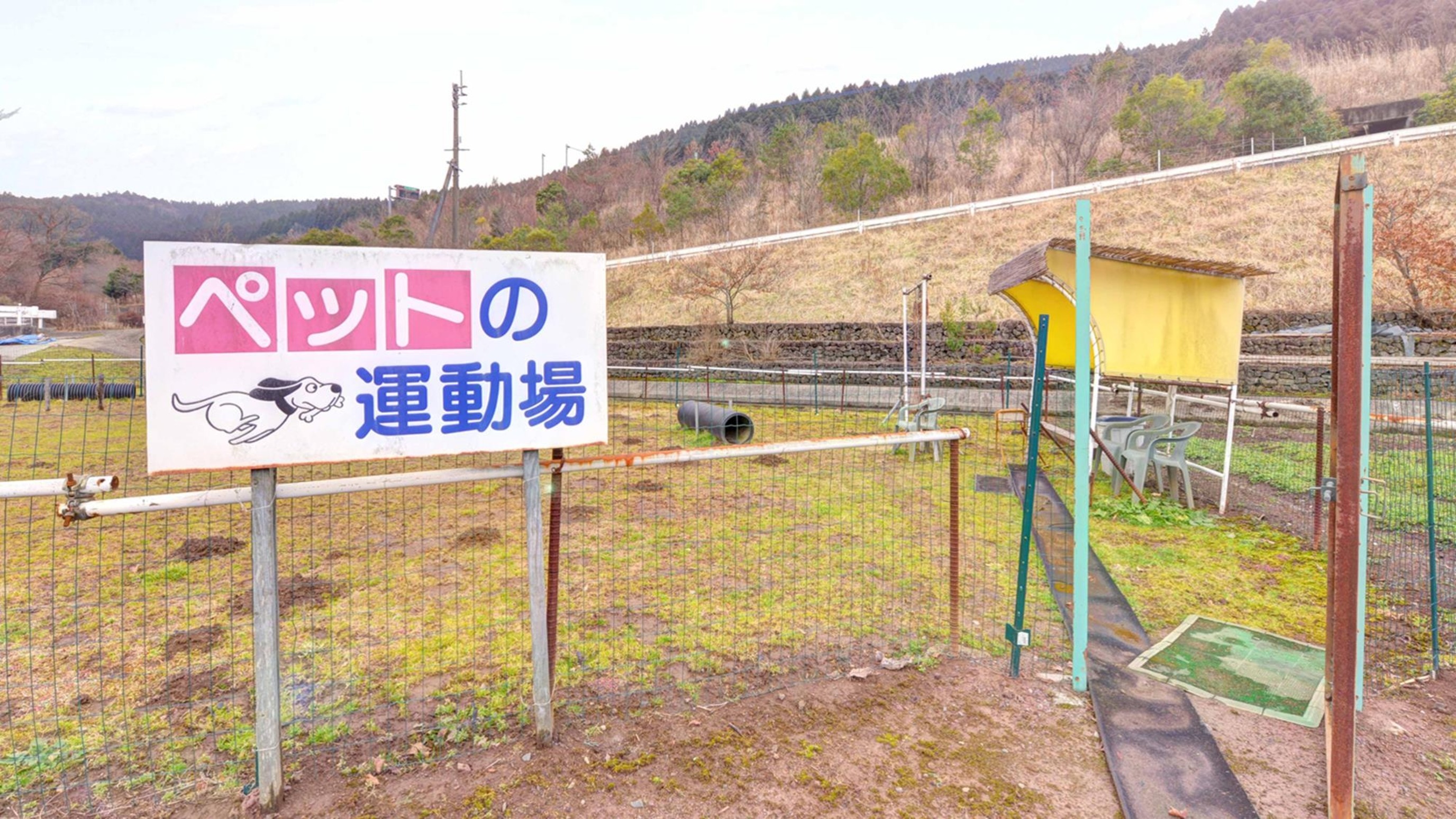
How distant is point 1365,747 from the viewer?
283 cm

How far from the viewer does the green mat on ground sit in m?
3.20

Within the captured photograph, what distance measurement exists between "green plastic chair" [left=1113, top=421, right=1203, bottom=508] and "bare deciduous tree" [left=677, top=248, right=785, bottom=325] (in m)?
18.1

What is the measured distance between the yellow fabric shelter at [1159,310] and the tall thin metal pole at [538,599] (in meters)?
5.03

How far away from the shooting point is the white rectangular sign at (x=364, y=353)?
209 centimetres

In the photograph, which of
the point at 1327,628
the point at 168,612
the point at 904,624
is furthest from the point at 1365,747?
the point at 168,612

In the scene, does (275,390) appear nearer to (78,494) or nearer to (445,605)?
(78,494)

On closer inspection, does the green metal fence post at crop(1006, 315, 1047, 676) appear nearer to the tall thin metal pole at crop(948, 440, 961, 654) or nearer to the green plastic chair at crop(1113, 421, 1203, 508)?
the tall thin metal pole at crop(948, 440, 961, 654)

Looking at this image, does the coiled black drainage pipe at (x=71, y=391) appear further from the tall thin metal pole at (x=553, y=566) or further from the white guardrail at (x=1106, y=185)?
the white guardrail at (x=1106, y=185)

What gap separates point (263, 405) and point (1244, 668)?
4698 millimetres

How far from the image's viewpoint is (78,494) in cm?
207

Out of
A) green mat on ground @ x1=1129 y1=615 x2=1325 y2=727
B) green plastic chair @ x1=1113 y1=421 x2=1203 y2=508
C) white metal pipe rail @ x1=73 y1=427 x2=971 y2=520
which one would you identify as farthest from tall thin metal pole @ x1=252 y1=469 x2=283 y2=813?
green plastic chair @ x1=1113 y1=421 x2=1203 y2=508

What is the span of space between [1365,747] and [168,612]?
6.49 m

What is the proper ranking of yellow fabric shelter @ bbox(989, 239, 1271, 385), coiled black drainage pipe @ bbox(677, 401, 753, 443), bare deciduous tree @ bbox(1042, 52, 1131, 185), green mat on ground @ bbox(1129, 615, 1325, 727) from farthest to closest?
bare deciduous tree @ bbox(1042, 52, 1131, 185) < coiled black drainage pipe @ bbox(677, 401, 753, 443) < yellow fabric shelter @ bbox(989, 239, 1271, 385) < green mat on ground @ bbox(1129, 615, 1325, 727)

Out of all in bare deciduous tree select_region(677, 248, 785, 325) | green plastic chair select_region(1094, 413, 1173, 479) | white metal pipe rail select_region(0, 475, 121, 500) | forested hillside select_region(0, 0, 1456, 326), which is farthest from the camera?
forested hillside select_region(0, 0, 1456, 326)
